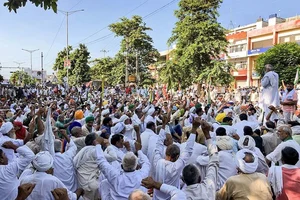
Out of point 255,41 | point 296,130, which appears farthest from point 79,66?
point 296,130

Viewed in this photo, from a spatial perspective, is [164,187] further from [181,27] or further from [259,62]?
[259,62]

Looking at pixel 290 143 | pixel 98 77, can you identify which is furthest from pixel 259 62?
pixel 290 143

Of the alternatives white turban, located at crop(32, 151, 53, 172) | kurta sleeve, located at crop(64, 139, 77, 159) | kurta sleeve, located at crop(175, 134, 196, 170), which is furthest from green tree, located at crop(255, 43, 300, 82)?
→ white turban, located at crop(32, 151, 53, 172)

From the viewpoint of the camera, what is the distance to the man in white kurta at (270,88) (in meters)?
8.46

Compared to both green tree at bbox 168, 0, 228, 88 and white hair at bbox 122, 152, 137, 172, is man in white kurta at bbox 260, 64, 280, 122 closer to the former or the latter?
white hair at bbox 122, 152, 137, 172

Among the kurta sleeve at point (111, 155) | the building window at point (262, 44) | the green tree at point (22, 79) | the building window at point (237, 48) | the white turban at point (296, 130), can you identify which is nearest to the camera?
the kurta sleeve at point (111, 155)

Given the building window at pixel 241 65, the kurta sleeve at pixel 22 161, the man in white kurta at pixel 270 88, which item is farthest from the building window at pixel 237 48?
the kurta sleeve at pixel 22 161

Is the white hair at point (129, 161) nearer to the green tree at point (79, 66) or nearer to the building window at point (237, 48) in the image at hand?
the building window at point (237, 48)

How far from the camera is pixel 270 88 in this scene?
855cm

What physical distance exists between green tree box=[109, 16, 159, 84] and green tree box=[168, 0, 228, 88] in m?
9.08

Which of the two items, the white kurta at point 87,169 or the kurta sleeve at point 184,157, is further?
the white kurta at point 87,169

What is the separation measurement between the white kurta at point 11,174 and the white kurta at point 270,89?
6735mm

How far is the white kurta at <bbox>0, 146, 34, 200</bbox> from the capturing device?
3.54 metres

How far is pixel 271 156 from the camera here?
4.36 metres
